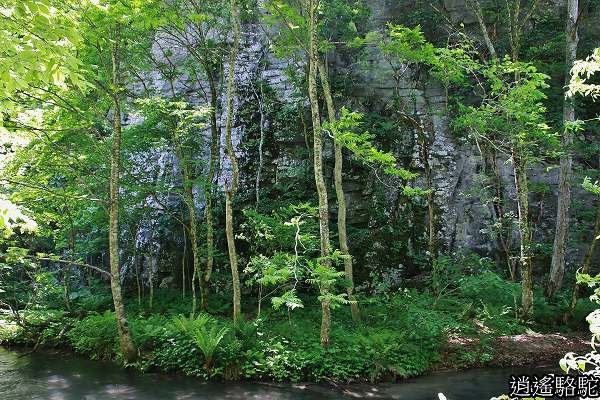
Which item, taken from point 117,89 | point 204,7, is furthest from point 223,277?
point 204,7

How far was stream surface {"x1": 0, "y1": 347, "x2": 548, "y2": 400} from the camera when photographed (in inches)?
334

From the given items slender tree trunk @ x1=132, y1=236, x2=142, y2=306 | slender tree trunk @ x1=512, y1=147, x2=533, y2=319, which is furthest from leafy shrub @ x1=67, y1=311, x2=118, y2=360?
slender tree trunk @ x1=512, y1=147, x2=533, y2=319

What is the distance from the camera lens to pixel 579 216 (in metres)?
14.1

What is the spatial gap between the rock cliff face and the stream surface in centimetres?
628

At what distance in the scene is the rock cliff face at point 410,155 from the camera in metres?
15.5

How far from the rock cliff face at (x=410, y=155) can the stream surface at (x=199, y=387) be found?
628cm

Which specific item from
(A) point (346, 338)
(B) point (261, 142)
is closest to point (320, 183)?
(A) point (346, 338)

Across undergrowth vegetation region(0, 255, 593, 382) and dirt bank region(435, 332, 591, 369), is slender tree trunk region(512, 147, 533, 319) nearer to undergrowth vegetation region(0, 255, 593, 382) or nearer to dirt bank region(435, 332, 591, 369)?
undergrowth vegetation region(0, 255, 593, 382)

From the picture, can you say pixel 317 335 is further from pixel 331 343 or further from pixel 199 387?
pixel 199 387

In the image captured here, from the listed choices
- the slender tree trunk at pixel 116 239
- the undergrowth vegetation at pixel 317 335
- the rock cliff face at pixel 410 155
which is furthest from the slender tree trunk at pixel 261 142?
the slender tree trunk at pixel 116 239

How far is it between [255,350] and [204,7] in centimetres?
1017

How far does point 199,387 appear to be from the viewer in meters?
8.95

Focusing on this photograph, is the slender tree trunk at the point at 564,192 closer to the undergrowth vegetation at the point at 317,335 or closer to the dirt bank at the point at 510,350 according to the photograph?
the undergrowth vegetation at the point at 317,335

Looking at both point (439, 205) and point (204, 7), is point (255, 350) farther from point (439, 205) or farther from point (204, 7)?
point (204, 7)
